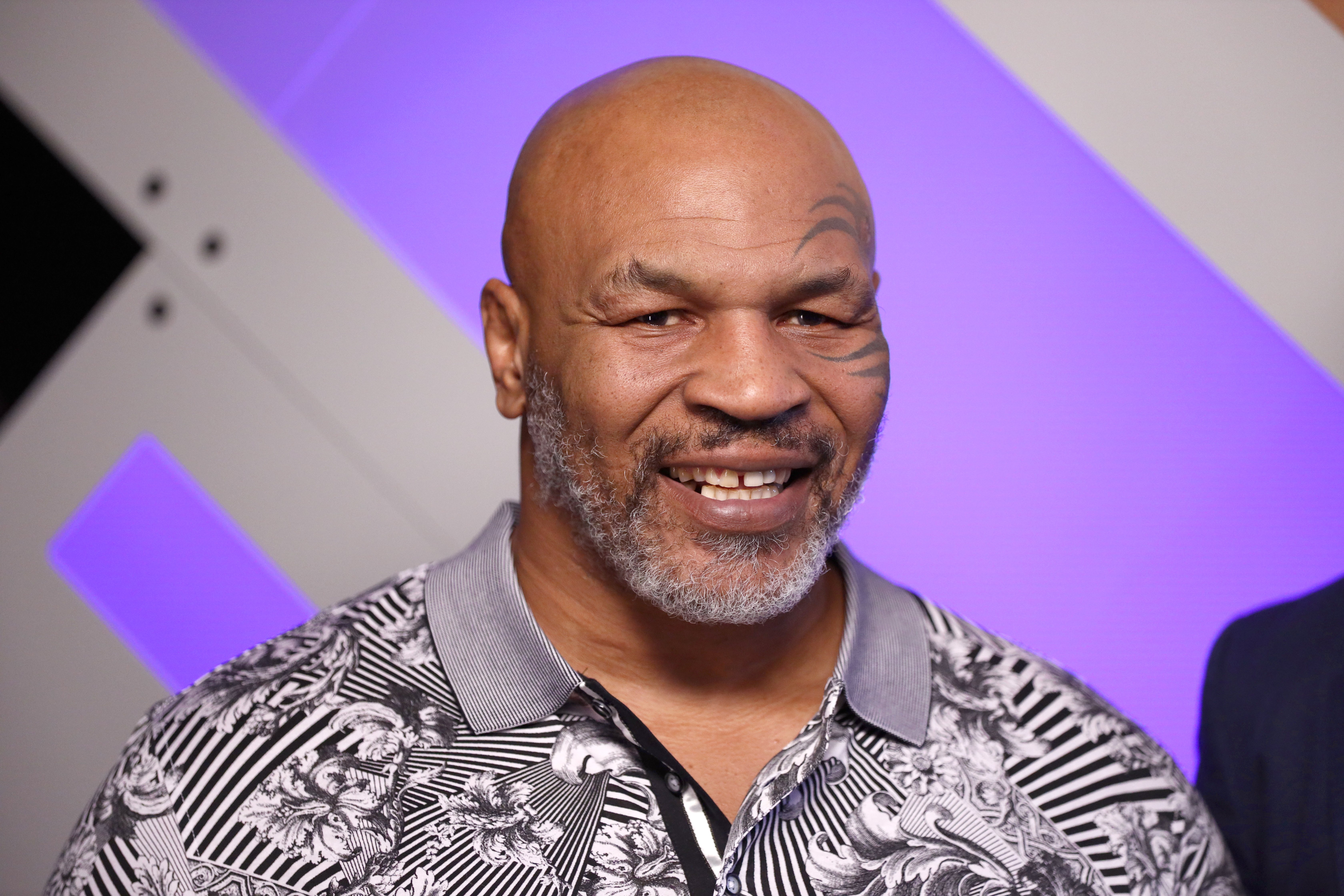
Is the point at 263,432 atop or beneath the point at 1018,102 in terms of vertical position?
atop

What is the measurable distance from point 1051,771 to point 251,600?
1.81m

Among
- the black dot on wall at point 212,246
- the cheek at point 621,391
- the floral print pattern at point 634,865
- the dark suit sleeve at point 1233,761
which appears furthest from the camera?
the black dot on wall at point 212,246

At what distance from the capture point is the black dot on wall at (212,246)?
2.62 m

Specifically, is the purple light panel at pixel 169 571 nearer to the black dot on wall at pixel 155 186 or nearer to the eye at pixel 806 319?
the black dot on wall at pixel 155 186

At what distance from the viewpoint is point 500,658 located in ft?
4.66

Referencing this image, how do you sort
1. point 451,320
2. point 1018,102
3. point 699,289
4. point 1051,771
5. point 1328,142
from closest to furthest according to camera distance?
point 699,289
point 1051,771
point 1328,142
point 1018,102
point 451,320

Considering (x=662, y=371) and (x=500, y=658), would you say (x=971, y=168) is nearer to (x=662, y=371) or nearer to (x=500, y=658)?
(x=662, y=371)

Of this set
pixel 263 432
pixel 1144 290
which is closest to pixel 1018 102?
pixel 1144 290

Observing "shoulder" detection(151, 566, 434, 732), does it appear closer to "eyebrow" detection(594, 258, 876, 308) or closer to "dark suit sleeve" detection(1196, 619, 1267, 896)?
"eyebrow" detection(594, 258, 876, 308)

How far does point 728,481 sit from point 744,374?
0.14 meters

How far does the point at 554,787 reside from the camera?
1.32 m

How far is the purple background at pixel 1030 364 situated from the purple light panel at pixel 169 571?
37.1 inches

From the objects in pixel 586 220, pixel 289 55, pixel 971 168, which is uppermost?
pixel 289 55

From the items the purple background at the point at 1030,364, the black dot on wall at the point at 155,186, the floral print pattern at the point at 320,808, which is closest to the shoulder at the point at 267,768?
the floral print pattern at the point at 320,808
